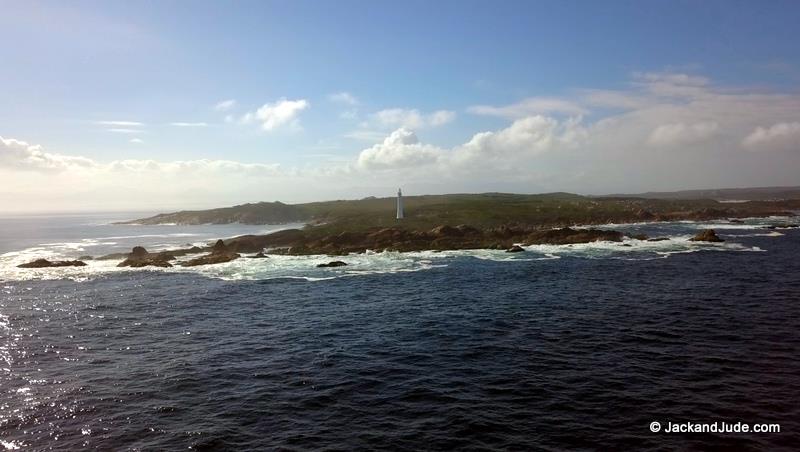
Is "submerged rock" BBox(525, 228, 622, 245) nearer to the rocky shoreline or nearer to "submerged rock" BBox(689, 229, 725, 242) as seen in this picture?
the rocky shoreline

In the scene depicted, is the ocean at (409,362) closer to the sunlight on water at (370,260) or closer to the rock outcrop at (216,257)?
the sunlight on water at (370,260)

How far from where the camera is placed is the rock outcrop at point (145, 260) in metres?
82.3

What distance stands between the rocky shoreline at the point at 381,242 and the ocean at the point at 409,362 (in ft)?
92.1

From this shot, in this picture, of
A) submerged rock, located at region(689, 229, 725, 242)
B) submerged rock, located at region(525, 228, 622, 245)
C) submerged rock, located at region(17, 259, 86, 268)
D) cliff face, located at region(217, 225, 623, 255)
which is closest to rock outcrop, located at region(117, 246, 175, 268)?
submerged rock, located at region(17, 259, 86, 268)

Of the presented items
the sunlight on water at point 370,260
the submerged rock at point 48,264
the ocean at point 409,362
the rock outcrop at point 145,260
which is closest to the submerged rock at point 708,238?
the sunlight on water at point 370,260

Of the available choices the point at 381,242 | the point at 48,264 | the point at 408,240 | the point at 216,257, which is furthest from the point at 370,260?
the point at 48,264

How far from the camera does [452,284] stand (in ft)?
197

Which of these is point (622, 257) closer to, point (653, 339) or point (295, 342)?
point (653, 339)

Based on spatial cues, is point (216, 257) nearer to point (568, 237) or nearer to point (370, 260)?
point (370, 260)

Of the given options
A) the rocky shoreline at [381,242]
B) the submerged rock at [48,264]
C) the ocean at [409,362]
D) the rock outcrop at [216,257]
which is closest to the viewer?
the ocean at [409,362]

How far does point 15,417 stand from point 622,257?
254ft

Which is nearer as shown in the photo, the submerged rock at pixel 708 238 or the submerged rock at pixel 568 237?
the submerged rock at pixel 708 238

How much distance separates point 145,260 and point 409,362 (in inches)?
2801

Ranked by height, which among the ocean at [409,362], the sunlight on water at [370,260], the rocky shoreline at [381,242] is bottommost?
the ocean at [409,362]
